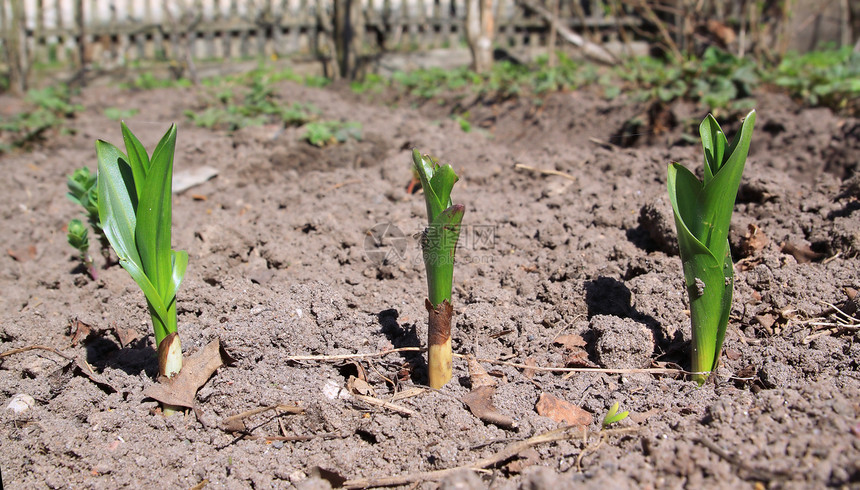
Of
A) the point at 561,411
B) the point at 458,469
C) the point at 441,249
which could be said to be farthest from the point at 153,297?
the point at 561,411

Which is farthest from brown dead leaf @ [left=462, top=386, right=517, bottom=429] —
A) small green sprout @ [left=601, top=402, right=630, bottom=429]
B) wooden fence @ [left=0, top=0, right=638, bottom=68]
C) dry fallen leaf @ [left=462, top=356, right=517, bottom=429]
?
wooden fence @ [left=0, top=0, right=638, bottom=68]

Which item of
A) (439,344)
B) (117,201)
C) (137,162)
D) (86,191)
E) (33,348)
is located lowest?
(33,348)

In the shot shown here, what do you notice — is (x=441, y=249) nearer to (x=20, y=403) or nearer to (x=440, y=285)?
(x=440, y=285)

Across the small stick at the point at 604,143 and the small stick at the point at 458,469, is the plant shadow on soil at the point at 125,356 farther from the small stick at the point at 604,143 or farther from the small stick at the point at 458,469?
the small stick at the point at 604,143

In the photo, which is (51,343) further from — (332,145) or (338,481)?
(332,145)

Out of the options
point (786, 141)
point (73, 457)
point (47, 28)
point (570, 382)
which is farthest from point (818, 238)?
point (47, 28)

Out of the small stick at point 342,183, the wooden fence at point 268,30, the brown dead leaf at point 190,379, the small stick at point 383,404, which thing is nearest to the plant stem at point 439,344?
the small stick at point 383,404
